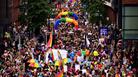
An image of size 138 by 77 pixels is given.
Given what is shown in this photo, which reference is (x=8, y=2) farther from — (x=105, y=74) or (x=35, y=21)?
(x=105, y=74)

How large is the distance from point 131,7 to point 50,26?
37.7ft

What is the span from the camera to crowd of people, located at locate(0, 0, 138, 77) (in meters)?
30.3

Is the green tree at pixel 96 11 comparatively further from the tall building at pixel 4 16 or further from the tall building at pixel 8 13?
the tall building at pixel 4 16

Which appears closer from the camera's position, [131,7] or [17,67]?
[17,67]

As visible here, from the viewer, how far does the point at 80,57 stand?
32938 millimetres

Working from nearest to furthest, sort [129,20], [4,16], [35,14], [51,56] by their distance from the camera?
[51,56] < [129,20] < [35,14] < [4,16]

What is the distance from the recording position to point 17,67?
31.0 meters

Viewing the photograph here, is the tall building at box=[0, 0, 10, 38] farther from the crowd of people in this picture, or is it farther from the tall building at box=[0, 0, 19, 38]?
the crowd of people

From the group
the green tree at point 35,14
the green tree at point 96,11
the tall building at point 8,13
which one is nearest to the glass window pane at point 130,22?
the green tree at point 35,14

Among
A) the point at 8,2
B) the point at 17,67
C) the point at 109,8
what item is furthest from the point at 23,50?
the point at 109,8

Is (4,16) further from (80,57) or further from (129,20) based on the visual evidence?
(80,57)

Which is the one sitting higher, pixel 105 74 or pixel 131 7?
pixel 131 7

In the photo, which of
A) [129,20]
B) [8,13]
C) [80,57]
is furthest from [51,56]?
[8,13]

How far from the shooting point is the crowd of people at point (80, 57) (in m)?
30.3
